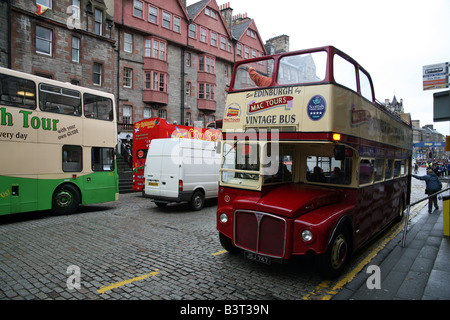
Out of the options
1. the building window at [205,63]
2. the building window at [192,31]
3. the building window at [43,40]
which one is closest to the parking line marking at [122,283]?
the building window at [43,40]

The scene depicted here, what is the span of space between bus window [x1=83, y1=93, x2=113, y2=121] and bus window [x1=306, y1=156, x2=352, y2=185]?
8.39 meters

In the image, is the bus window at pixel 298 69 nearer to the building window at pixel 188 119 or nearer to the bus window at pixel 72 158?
the bus window at pixel 72 158

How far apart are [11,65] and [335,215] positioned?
2130 cm

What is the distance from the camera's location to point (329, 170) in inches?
234

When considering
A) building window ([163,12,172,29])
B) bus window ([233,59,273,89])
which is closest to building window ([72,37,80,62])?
building window ([163,12,172,29])

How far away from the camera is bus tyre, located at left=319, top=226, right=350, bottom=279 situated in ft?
15.2

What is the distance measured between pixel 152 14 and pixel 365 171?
26.6 meters

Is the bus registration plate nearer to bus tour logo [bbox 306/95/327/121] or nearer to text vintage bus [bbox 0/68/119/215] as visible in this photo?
bus tour logo [bbox 306/95/327/121]

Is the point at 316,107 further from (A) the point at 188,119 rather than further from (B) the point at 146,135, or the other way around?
(A) the point at 188,119

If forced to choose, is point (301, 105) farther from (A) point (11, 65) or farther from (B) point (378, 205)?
(A) point (11, 65)

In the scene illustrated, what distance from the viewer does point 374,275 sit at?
498cm

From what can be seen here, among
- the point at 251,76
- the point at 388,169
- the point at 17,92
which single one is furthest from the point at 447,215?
the point at 17,92

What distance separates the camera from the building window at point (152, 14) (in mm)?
26300
